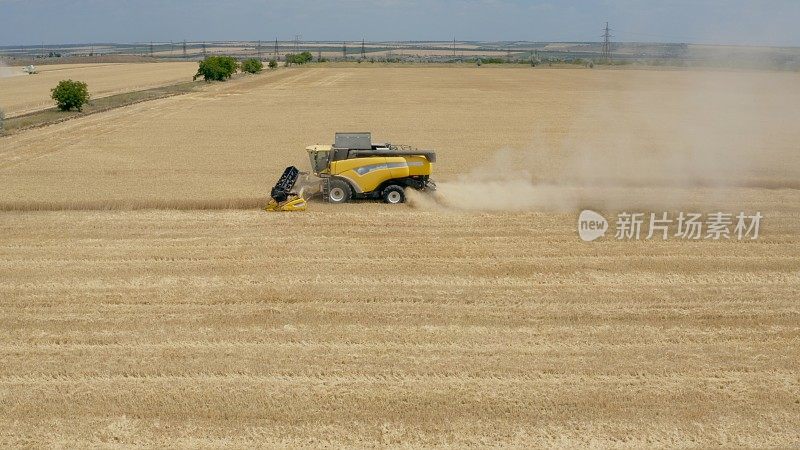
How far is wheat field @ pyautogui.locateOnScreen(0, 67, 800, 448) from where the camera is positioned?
27.8ft

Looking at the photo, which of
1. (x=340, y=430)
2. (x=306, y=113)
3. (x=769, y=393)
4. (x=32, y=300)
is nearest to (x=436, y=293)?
(x=340, y=430)

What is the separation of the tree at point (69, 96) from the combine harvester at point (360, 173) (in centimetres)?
2953

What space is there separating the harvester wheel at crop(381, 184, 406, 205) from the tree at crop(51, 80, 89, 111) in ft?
103

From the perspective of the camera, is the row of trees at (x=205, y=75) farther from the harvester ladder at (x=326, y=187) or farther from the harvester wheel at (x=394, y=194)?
the harvester wheel at (x=394, y=194)

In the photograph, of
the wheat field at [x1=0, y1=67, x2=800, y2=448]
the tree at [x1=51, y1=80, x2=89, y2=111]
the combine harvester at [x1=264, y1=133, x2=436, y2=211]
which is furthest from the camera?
the tree at [x1=51, y1=80, x2=89, y2=111]

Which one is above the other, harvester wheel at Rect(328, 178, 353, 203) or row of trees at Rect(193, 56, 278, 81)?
row of trees at Rect(193, 56, 278, 81)

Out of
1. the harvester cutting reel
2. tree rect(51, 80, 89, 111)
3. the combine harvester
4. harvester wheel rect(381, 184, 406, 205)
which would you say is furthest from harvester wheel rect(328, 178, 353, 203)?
tree rect(51, 80, 89, 111)

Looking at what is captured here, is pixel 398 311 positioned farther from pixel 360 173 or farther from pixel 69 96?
pixel 69 96
